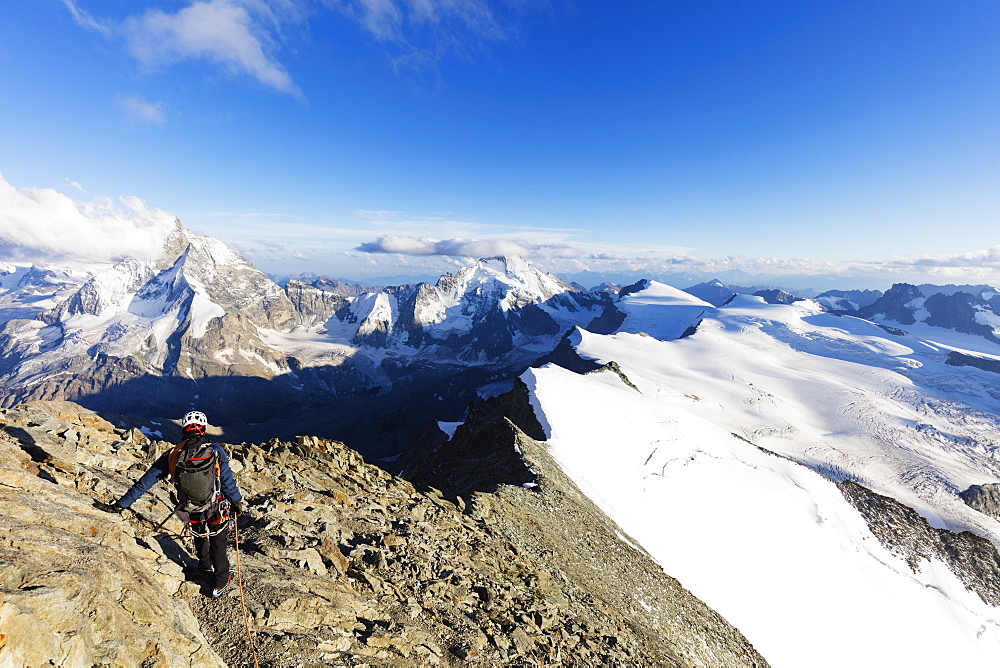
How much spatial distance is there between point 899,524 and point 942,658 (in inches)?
696

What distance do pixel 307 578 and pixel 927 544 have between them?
62.0 m

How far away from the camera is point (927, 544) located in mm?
41812

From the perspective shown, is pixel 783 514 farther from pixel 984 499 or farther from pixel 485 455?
pixel 984 499

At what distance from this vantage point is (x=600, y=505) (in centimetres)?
2497

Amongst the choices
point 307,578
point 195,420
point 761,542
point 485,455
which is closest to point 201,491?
point 195,420

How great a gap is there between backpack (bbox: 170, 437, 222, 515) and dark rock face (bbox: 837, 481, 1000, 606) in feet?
186

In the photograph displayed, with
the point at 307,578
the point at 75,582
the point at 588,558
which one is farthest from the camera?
the point at 588,558

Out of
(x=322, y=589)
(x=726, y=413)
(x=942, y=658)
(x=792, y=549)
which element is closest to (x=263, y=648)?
(x=322, y=589)

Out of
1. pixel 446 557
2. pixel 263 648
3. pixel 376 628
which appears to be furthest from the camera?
pixel 446 557

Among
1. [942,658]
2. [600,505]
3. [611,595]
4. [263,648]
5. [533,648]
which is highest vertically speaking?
[263,648]

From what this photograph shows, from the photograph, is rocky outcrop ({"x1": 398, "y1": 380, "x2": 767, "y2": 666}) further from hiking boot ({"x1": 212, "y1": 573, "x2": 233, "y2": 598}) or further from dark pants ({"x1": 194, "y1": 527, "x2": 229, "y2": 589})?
dark pants ({"x1": 194, "y1": 527, "x2": 229, "y2": 589})

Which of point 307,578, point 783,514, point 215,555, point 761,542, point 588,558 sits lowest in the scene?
point 783,514

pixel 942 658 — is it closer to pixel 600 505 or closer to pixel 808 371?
pixel 600 505

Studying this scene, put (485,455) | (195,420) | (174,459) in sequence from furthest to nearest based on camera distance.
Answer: (485,455)
(195,420)
(174,459)
